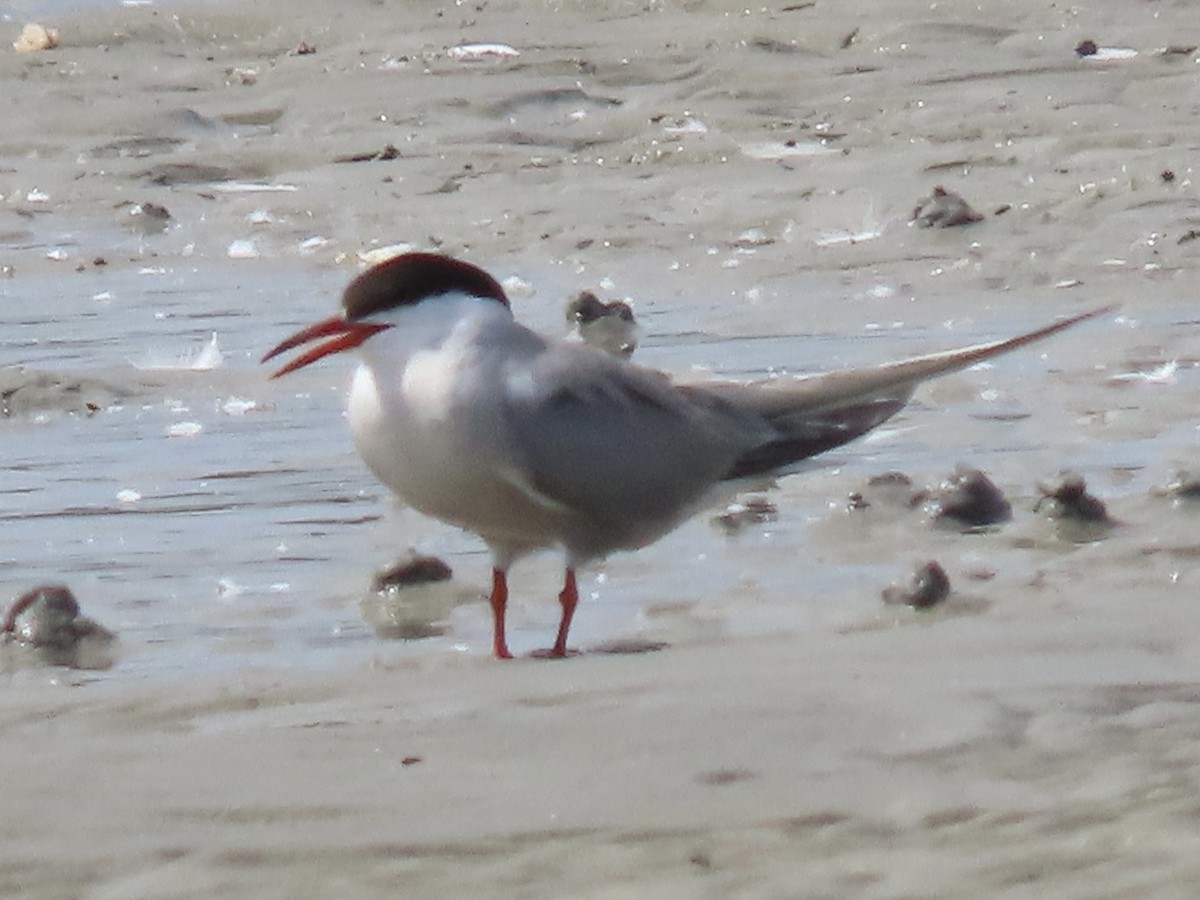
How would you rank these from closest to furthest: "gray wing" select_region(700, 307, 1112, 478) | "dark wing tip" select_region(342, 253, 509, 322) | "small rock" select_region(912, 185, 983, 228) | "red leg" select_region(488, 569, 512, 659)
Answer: "red leg" select_region(488, 569, 512, 659) < "dark wing tip" select_region(342, 253, 509, 322) < "gray wing" select_region(700, 307, 1112, 478) < "small rock" select_region(912, 185, 983, 228)

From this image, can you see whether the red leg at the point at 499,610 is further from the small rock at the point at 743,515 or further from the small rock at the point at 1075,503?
the small rock at the point at 1075,503

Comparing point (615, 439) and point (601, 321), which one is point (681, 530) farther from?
point (601, 321)

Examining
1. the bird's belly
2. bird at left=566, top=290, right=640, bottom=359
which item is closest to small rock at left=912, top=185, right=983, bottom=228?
bird at left=566, top=290, right=640, bottom=359

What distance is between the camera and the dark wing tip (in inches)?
192

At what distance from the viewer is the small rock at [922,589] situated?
14.8 ft

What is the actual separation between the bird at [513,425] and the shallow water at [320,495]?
0.55 feet

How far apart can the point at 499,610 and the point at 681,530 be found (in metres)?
0.88

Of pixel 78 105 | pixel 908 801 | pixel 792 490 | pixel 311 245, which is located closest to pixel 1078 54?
pixel 311 245

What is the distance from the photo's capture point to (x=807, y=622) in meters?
4.57

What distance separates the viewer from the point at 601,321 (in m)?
7.34

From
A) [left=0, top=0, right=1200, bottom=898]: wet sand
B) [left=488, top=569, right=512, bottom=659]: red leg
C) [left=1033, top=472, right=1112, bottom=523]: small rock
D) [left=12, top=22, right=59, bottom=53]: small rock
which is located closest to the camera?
[left=0, top=0, right=1200, bottom=898]: wet sand

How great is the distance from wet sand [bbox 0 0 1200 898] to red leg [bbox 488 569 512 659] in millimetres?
71

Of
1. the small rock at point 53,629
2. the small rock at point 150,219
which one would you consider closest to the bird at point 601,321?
the small rock at point 150,219

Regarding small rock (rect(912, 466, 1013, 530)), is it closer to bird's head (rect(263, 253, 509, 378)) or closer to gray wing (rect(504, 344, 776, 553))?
gray wing (rect(504, 344, 776, 553))
